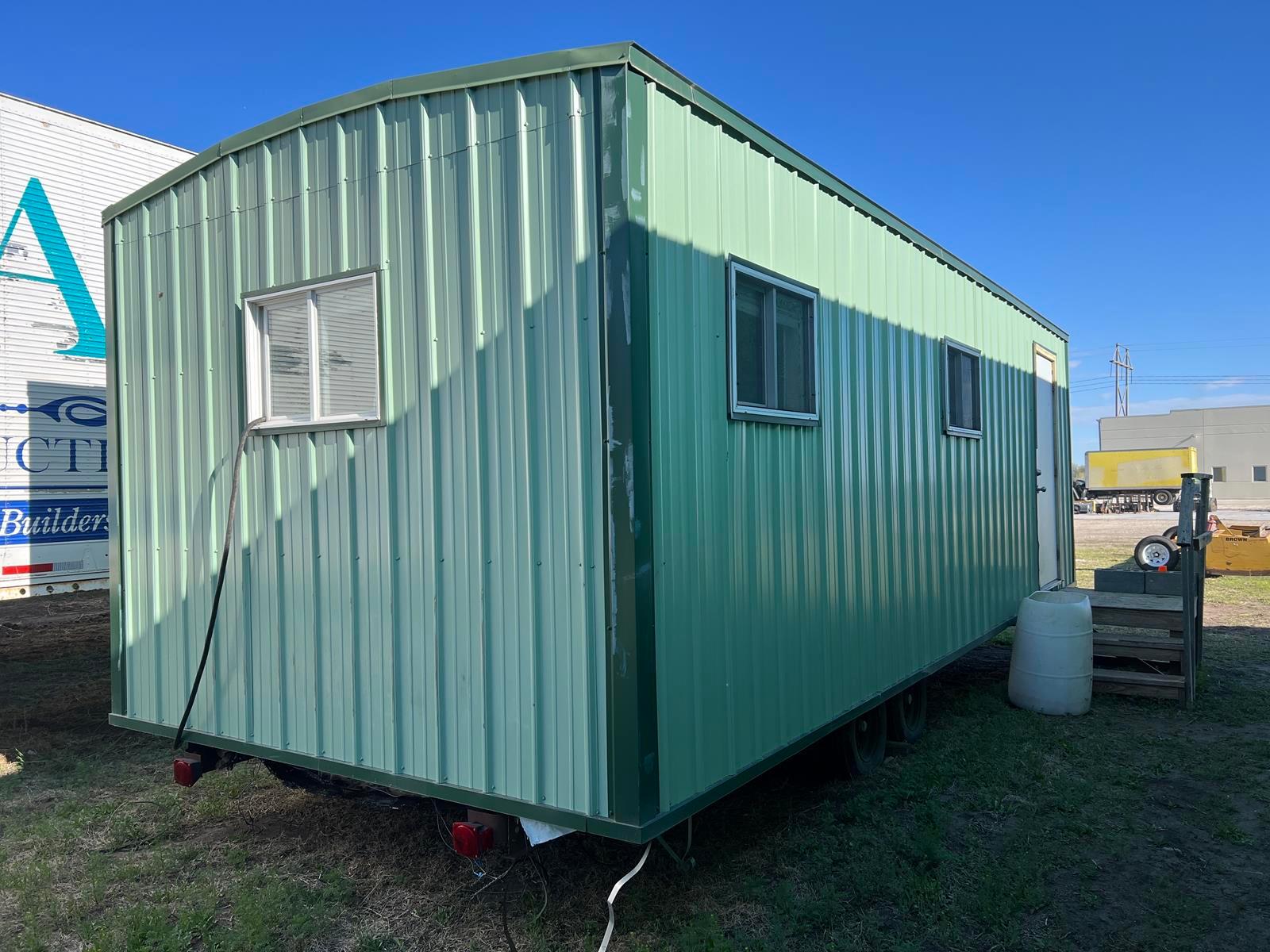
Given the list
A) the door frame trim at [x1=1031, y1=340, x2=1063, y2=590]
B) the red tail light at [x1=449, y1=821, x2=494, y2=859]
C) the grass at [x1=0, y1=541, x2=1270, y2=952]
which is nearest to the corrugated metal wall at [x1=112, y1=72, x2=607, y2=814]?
the red tail light at [x1=449, y1=821, x2=494, y2=859]

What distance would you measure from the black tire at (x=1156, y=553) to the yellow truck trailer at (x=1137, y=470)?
39.2 ft

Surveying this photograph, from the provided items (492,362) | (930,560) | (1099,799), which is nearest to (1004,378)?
(930,560)

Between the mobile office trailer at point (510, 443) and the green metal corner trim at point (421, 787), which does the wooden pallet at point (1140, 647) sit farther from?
the green metal corner trim at point (421, 787)

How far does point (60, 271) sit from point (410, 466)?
441 centimetres

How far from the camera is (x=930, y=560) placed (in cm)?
590

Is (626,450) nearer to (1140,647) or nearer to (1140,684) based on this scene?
(1140,684)

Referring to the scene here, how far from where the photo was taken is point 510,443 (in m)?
3.40

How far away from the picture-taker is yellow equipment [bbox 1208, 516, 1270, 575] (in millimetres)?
14555

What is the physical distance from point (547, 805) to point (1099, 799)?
134 inches

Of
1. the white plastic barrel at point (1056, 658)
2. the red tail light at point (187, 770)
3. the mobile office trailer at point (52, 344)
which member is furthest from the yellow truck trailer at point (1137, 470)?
the red tail light at point (187, 770)

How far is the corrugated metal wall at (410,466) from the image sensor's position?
128 inches

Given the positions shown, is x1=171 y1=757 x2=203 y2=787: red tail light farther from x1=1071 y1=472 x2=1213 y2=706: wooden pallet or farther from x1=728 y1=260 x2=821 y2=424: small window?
x1=1071 y1=472 x2=1213 y2=706: wooden pallet

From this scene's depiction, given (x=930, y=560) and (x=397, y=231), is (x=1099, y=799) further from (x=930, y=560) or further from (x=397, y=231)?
(x=397, y=231)

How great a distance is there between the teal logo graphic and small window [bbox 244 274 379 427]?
2879 mm
